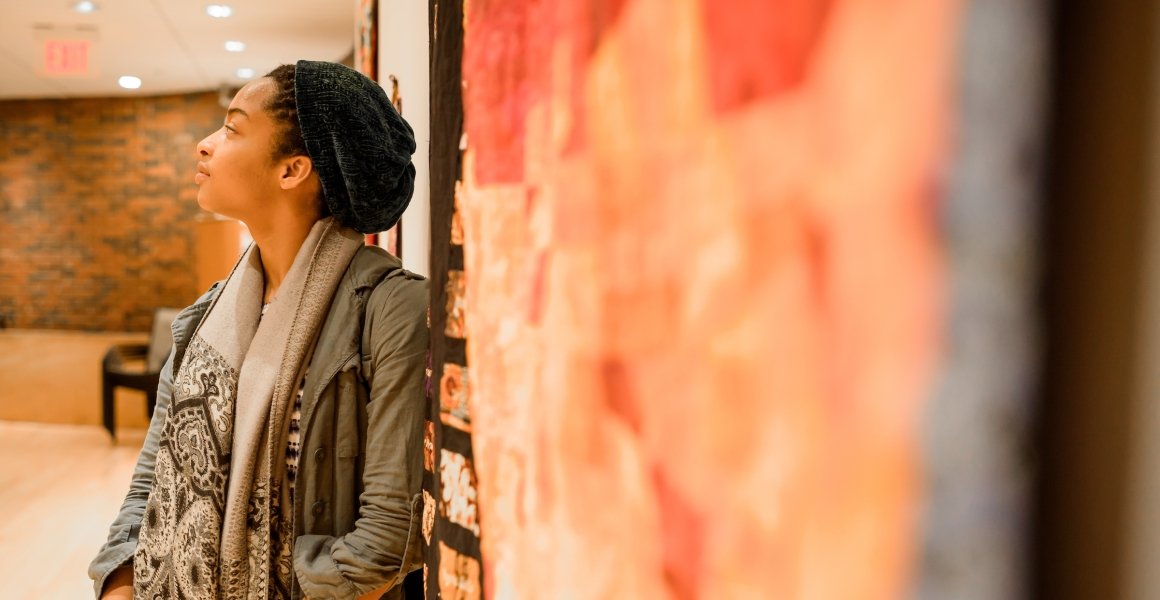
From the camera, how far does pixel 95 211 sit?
9.16m

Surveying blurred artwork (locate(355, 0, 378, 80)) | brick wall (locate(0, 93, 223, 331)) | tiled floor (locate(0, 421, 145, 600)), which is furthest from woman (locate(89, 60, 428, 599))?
brick wall (locate(0, 93, 223, 331))

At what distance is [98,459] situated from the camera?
576 centimetres

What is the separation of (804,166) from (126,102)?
10.6 metres

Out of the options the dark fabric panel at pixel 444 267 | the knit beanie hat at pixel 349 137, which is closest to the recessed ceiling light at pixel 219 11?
the knit beanie hat at pixel 349 137

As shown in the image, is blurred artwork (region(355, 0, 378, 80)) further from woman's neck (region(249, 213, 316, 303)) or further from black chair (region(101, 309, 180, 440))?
black chair (region(101, 309, 180, 440))

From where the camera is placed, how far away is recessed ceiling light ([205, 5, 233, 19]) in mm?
5766

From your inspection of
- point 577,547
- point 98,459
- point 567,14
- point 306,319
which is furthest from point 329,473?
point 98,459

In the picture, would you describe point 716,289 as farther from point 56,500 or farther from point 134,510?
point 56,500

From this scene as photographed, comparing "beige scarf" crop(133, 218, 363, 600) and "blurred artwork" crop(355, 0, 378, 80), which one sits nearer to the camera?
"beige scarf" crop(133, 218, 363, 600)

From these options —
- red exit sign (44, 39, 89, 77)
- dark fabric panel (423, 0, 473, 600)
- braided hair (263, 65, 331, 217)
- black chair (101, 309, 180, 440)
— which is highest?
red exit sign (44, 39, 89, 77)

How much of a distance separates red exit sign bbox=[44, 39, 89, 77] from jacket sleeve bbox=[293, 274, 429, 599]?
5.91m

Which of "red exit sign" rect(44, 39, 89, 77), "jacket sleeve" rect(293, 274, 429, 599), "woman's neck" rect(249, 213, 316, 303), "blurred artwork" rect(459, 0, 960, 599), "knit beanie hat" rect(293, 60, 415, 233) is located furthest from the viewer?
"red exit sign" rect(44, 39, 89, 77)

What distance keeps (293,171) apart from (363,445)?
1.61 feet

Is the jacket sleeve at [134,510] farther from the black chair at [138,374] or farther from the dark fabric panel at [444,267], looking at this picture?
the black chair at [138,374]
